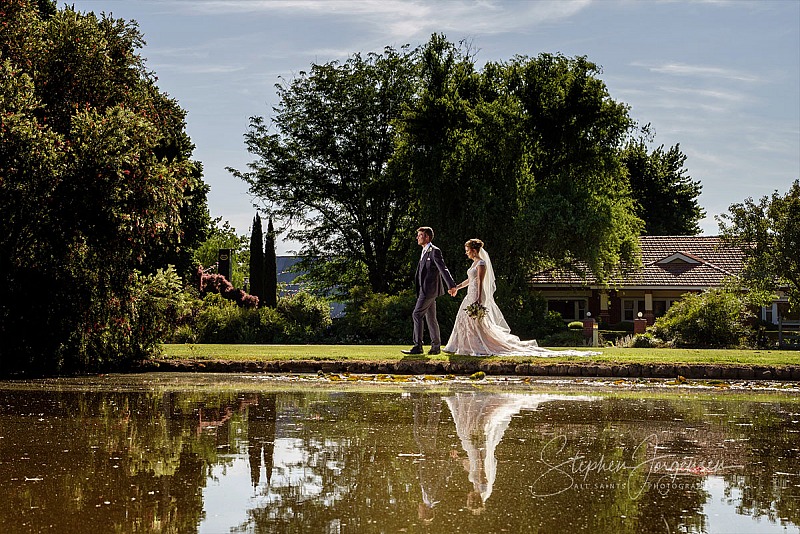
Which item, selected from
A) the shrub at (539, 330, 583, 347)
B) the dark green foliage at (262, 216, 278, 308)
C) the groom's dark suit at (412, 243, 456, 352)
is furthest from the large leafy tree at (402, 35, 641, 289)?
the groom's dark suit at (412, 243, 456, 352)

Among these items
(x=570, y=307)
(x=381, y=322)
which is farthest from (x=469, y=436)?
(x=570, y=307)

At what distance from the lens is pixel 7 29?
59.8 ft

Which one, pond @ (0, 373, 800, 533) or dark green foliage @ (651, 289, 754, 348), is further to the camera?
dark green foliage @ (651, 289, 754, 348)

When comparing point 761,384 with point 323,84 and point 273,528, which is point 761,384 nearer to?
point 273,528

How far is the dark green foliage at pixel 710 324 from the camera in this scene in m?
29.6

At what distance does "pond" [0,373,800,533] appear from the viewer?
6000 millimetres

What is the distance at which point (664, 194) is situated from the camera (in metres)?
72.6

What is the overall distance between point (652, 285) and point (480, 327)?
118 ft

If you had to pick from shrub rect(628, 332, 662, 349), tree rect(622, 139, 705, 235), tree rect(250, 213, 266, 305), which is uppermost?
tree rect(622, 139, 705, 235)

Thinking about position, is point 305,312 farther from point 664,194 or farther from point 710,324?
point 664,194

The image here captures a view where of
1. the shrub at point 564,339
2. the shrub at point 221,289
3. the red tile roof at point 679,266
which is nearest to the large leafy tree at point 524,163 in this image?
the shrub at point 564,339

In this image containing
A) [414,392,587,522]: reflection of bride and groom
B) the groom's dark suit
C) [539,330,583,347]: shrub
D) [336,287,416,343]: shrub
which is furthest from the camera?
[336,287,416,343]: shrub

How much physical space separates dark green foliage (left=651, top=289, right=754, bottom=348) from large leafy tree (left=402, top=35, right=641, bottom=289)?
21.5ft

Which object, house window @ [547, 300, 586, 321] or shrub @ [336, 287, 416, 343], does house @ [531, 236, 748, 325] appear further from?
shrub @ [336, 287, 416, 343]
